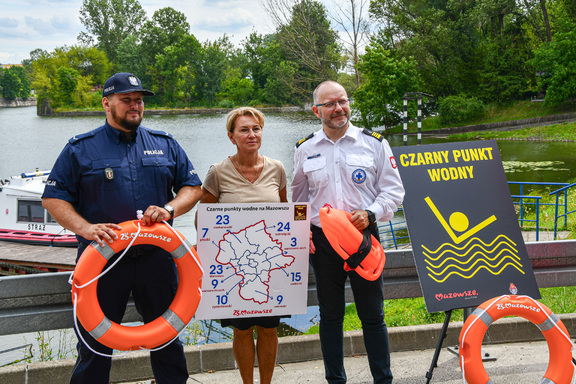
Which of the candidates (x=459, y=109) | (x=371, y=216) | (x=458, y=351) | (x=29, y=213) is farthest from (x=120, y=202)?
(x=459, y=109)

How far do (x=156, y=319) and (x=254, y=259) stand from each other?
0.72 metres

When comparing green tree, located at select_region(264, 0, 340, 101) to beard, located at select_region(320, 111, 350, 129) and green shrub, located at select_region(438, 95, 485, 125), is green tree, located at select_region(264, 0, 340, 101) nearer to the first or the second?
green shrub, located at select_region(438, 95, 485, 125)

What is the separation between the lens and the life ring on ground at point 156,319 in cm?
261

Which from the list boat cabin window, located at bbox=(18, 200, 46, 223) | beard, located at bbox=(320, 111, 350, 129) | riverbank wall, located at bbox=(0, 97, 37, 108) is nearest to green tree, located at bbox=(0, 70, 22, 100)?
riverbank wall, located at bbox=(0, 97, 37, 108)

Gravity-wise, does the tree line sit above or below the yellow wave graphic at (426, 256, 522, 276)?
above

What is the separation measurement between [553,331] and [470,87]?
39602 millimetres

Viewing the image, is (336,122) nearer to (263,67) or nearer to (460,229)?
(460,229)

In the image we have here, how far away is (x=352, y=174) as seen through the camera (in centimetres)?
308

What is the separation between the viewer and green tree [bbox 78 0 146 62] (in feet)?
278

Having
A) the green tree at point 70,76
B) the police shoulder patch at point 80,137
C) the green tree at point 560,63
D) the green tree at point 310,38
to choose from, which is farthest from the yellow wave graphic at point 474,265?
the green tree at point 70,76

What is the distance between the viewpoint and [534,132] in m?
32.2

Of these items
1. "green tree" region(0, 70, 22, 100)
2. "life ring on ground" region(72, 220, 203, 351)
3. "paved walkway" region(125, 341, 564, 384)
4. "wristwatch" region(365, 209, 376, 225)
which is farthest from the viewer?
"green tree" region(0, 70, 22, 100)

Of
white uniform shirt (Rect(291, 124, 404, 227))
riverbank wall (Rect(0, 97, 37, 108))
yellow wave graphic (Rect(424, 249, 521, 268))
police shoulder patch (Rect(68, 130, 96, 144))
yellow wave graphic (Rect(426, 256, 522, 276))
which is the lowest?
yellow wave graphic (Rect(426, 256, 522, 276))

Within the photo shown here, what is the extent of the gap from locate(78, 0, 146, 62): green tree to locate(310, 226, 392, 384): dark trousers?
290ft
